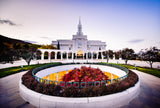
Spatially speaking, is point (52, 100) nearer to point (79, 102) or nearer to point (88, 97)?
point (79, 102)

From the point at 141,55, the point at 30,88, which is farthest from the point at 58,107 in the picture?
the point at 141,55

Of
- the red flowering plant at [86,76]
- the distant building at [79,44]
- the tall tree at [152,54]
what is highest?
the distant building at [79,44]

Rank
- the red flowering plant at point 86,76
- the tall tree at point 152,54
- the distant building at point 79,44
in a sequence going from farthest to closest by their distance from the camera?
the distant building at point 79,44, the tall tree at point 152,54, the red flowering plant at point 86,76

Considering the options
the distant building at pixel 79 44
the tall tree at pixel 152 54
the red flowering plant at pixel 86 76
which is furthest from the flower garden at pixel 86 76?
the distant building at pixel 79 44

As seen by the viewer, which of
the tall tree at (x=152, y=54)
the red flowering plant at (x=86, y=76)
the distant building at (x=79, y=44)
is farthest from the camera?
the distant building at (x=79, y=44)

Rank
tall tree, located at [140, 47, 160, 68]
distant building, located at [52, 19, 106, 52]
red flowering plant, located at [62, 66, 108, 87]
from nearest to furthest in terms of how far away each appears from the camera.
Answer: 1. red flowering plant, located at [62, 66, 108, 87]
2. tall tree, located at [140, 47, 160, 68]
3. distant building, located at [52, 19, 106, 52]

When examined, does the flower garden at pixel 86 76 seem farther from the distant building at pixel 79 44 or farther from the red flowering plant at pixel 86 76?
the distant building at pixel 79 44

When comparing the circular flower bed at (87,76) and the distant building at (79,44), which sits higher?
the distant building at (79,44)

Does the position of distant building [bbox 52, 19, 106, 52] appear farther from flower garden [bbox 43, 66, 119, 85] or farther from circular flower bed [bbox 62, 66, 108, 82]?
circular flower bed [bbox 62, 66, 108, 82]

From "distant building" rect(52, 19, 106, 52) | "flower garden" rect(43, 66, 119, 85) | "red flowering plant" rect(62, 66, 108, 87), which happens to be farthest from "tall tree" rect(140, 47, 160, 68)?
→ "distant building" rect(52, 19, 106, 52)

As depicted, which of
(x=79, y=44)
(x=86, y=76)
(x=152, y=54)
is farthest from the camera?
(x=79, y=44)

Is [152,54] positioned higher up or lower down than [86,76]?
higher up

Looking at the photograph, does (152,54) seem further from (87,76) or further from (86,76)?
(86,76)

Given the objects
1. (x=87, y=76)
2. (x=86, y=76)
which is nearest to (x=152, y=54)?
(x=87, y=76)
